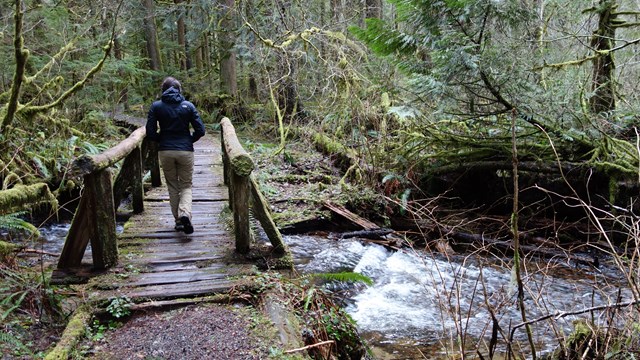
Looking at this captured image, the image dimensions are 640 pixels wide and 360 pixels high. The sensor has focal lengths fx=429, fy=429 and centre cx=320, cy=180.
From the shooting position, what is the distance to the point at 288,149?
15.1 m

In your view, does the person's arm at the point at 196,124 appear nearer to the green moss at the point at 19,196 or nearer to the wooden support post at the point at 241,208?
the wooden support post at the point at 241,208

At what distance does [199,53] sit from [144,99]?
15.3ft

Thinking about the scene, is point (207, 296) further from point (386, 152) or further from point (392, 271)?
point (386, 152)

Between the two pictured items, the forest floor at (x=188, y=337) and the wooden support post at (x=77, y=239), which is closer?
the forest floor at (x=188, y=337)

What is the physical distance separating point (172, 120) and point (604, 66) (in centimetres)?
898

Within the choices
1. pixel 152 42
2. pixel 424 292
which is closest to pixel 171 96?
pixel 424 292

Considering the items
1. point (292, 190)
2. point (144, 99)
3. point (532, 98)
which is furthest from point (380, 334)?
point (144, 99)

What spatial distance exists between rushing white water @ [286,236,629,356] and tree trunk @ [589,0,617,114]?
403 cm

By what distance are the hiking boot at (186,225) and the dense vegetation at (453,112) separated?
76.7 inches

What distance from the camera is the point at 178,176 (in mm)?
6426

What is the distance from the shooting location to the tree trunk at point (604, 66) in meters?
8.82

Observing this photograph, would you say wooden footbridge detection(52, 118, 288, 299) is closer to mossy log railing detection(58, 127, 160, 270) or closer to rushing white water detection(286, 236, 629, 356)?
mossy log railing detection(58, 127, 160, 270)

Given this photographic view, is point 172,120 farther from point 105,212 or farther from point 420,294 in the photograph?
point 420,294

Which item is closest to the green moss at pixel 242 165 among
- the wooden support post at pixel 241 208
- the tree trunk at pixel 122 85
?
the wooden support post at pixel 241 208
